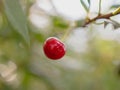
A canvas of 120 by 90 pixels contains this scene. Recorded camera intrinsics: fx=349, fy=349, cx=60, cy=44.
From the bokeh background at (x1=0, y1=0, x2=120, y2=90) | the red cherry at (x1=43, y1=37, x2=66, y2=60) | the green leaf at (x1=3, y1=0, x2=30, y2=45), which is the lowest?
the bokeh background at (x1=0, y1=0, x2=120, y2=90)

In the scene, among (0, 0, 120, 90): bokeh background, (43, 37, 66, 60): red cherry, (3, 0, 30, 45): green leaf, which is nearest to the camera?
(3, 0, 30, 45): green leaf

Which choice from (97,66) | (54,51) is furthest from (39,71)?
(97,66)

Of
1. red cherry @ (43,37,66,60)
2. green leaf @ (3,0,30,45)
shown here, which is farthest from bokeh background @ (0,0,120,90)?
green leaf @ (3,0,30,45)

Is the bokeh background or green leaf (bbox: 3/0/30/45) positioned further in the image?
the bokeh background

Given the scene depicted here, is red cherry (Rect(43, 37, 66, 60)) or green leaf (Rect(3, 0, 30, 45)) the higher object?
green leaf (Rect(3, 0, 30, 45))

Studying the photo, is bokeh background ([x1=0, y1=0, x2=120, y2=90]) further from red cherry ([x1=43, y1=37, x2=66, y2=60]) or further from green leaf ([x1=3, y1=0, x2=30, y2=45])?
green leaf ([x1=3, y1=0, x2=30, y2=45])

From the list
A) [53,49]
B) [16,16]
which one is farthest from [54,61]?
[16,16]

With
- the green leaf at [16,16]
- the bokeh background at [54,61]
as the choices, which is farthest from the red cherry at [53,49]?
the green leaf at [16,16]

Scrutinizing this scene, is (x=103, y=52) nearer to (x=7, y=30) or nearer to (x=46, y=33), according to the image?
(x=46, y=33)

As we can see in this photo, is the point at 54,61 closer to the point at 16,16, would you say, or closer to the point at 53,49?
the point at 53,49
